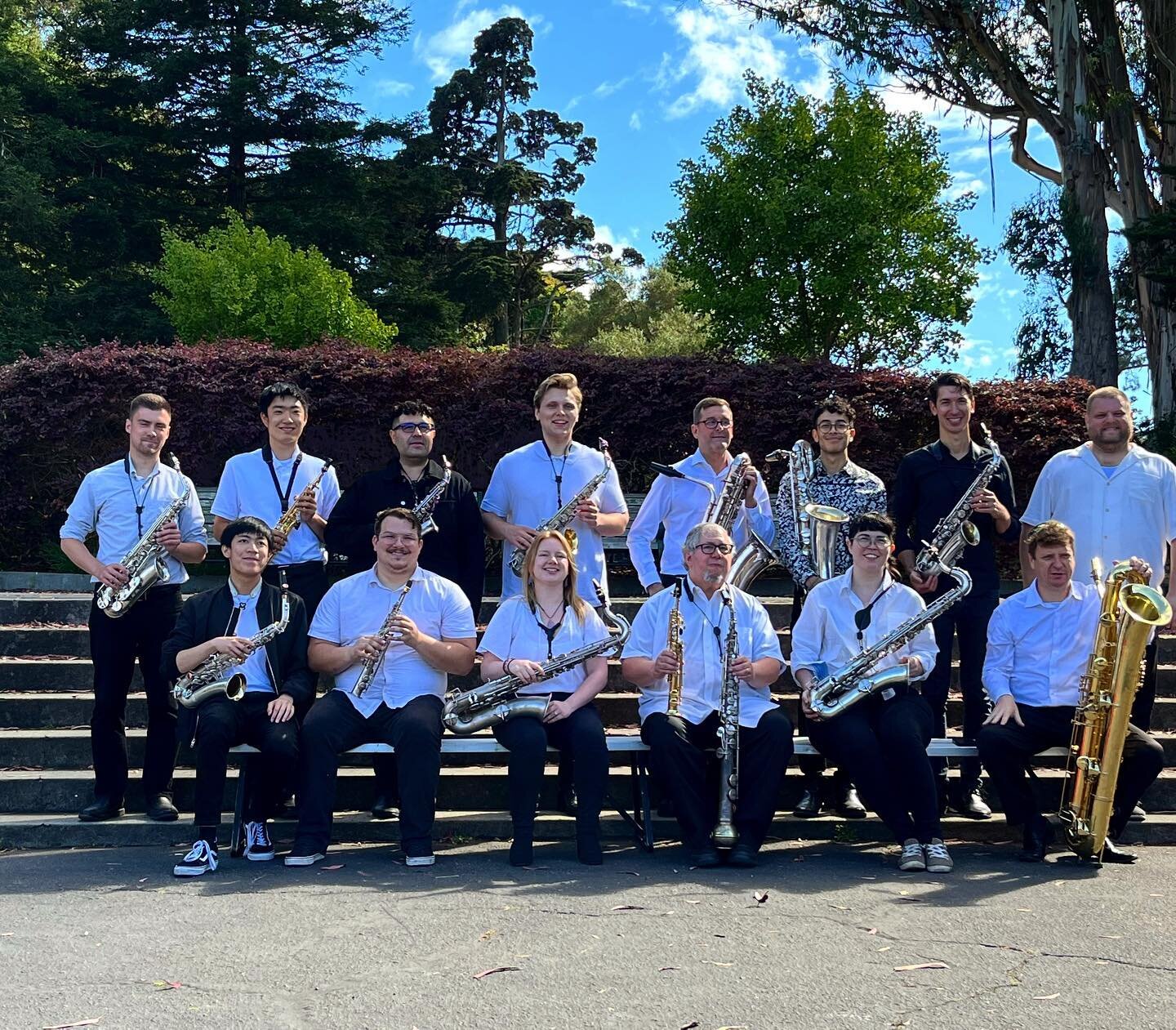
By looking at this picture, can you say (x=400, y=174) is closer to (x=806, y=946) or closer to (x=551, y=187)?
(x=551, y=187)

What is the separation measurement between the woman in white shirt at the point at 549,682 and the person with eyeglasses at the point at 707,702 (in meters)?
0.26

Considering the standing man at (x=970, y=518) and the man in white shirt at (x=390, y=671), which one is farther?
the standing man at (x=970, y=518)

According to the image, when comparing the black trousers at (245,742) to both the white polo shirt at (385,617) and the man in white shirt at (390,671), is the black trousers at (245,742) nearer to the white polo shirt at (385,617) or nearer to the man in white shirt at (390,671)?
the man in white shirt at (390,671)

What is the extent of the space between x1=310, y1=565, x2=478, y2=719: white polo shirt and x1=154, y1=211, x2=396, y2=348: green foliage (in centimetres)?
1076

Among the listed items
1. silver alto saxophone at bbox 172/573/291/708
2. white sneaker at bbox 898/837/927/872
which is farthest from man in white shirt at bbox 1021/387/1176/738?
silver alto saxophone at bbox 172/573/291/708

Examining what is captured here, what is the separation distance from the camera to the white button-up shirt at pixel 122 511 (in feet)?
21.1

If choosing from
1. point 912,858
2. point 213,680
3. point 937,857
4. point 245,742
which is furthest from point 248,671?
point 937,857

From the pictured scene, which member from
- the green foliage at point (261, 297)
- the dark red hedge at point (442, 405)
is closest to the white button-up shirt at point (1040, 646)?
the dark red hedge at point (442, 405)

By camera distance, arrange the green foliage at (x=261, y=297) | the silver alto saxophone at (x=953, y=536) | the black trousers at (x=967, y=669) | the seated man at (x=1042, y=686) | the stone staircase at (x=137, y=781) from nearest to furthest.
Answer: the seated man at (x=1042, y=686) < the stone staircase at (x=137, y=781) < the black trousers at (x=967, y=669) < the silver alto saxophone at (x=953, y=536) < the green foliage at (x=261, y=297)

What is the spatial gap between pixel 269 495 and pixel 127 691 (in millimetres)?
1285

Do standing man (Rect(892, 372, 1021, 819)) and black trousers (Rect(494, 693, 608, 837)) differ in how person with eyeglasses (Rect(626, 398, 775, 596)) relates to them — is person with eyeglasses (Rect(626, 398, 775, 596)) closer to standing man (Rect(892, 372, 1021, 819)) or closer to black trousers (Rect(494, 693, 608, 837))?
standing man (Rect(892, 372, 1021, 819))

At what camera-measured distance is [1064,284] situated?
1883 centimetres

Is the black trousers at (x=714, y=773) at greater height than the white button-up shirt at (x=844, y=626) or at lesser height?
lesser

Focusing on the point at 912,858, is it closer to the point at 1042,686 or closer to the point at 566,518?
the point at 1042,686
